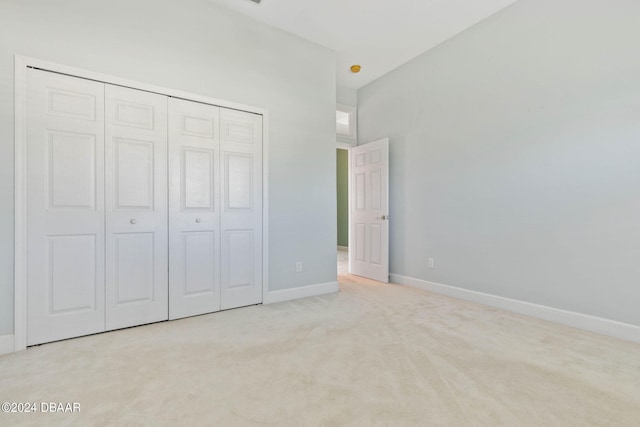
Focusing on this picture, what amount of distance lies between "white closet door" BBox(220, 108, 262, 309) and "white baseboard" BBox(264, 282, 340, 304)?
13 cm

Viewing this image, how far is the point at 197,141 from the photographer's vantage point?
2861mm

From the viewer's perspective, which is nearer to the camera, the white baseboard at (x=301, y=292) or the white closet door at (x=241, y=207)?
the white closet door at (x=241, y=207)

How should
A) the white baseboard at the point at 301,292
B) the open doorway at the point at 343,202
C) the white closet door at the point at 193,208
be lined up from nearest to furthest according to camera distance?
the white closet door at the point at 193,208
the white baseboard at the point at 301,292
the open doorway at the point at 343,202

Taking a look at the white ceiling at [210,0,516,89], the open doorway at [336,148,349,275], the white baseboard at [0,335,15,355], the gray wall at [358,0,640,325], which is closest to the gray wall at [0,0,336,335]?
the white baseboard at [0,335,15,355]

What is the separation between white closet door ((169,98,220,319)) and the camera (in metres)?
2.74

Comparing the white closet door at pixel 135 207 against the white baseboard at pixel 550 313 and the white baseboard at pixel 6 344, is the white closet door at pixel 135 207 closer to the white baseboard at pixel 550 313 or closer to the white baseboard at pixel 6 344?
the white baseboard at pixel 6 344

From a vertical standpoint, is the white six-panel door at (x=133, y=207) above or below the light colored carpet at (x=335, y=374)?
above

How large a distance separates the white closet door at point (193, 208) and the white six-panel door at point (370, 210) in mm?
2285

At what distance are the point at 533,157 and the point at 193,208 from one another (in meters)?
3.25

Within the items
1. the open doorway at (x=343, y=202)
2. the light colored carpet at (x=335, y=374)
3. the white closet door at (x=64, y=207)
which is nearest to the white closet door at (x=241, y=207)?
the light colored carpet at (x=335, y=374)

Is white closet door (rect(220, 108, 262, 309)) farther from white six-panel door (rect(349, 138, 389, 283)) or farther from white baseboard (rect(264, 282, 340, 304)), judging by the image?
white six-panel door (rect(349, 138, 389, 283))

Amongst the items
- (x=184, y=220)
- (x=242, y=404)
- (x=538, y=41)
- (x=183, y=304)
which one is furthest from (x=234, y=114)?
(x=538, y=41)

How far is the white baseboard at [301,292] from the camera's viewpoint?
328 cm

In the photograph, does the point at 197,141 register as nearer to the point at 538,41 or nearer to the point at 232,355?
the point at 232,355
